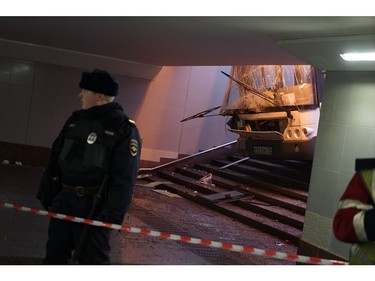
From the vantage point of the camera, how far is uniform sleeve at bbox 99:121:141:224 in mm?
3072

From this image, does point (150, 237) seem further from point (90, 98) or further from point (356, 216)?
point (356, 216)

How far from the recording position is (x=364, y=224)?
2.00 m

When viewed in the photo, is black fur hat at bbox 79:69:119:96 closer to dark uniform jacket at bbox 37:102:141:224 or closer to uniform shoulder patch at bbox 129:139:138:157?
dark uniform jacket at bbox 37:102:141:224

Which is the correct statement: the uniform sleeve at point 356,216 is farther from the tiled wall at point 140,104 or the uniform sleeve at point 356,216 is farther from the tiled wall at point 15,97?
the tiled wall at point 15,97

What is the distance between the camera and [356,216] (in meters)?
2.03

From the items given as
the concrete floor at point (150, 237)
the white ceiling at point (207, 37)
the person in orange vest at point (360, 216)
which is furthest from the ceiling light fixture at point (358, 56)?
the person in orange vest at point (360, 216)

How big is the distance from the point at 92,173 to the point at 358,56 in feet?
11.0

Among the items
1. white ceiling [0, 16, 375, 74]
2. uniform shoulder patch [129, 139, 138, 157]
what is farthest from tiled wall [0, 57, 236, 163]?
uniform shoulder patch [129, 139, 138, 157]

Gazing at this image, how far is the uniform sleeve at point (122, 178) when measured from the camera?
10.1 feet

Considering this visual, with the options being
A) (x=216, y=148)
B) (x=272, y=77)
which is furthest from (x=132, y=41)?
(x=216, y=148)

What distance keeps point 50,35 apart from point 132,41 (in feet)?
5.96

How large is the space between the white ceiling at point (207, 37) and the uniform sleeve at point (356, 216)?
2.49 meters

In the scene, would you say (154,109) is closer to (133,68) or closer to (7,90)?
(133,68)

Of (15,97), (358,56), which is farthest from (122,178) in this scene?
(15,97)
